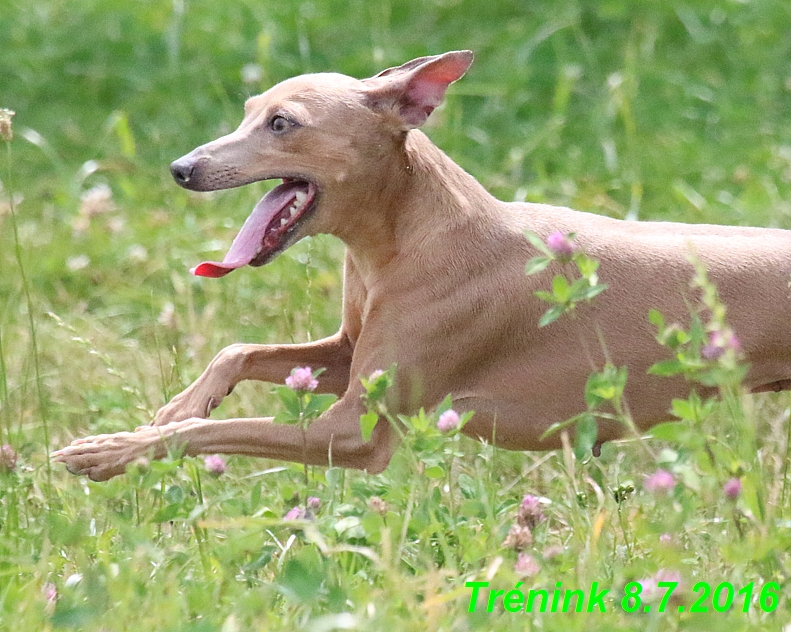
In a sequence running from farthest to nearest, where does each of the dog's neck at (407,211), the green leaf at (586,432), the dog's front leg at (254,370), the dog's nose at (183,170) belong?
1. the dog's front leg at (254,370)
2. the dog's neck at (407,211)
3. the dog's nose at (183,170)
4. the green leaf at (586,432)

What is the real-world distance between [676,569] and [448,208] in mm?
1466

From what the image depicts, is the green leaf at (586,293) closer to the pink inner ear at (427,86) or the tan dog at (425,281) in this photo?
the tan dog at (425,281)

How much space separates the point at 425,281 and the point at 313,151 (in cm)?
47

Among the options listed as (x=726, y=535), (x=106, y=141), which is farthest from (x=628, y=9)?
(x=726, y=535)

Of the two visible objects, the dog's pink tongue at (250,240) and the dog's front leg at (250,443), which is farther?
the dog's pink tongue at (250,240)

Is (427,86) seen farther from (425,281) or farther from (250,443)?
(250,443)

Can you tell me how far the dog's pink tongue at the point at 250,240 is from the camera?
3.64m

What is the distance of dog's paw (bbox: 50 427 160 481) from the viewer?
351 centimetres

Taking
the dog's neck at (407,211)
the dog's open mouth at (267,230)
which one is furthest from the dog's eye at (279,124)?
the dog's neck at (407,211)

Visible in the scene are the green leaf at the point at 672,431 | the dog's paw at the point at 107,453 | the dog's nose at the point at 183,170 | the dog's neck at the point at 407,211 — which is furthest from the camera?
the dog's neck at the point at 407,211

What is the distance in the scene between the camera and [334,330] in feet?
16.9

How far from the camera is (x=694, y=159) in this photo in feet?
22.6

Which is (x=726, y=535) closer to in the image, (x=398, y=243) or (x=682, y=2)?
(x=398, y=243)

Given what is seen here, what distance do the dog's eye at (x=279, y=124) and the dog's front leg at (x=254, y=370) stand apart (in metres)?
0.65
